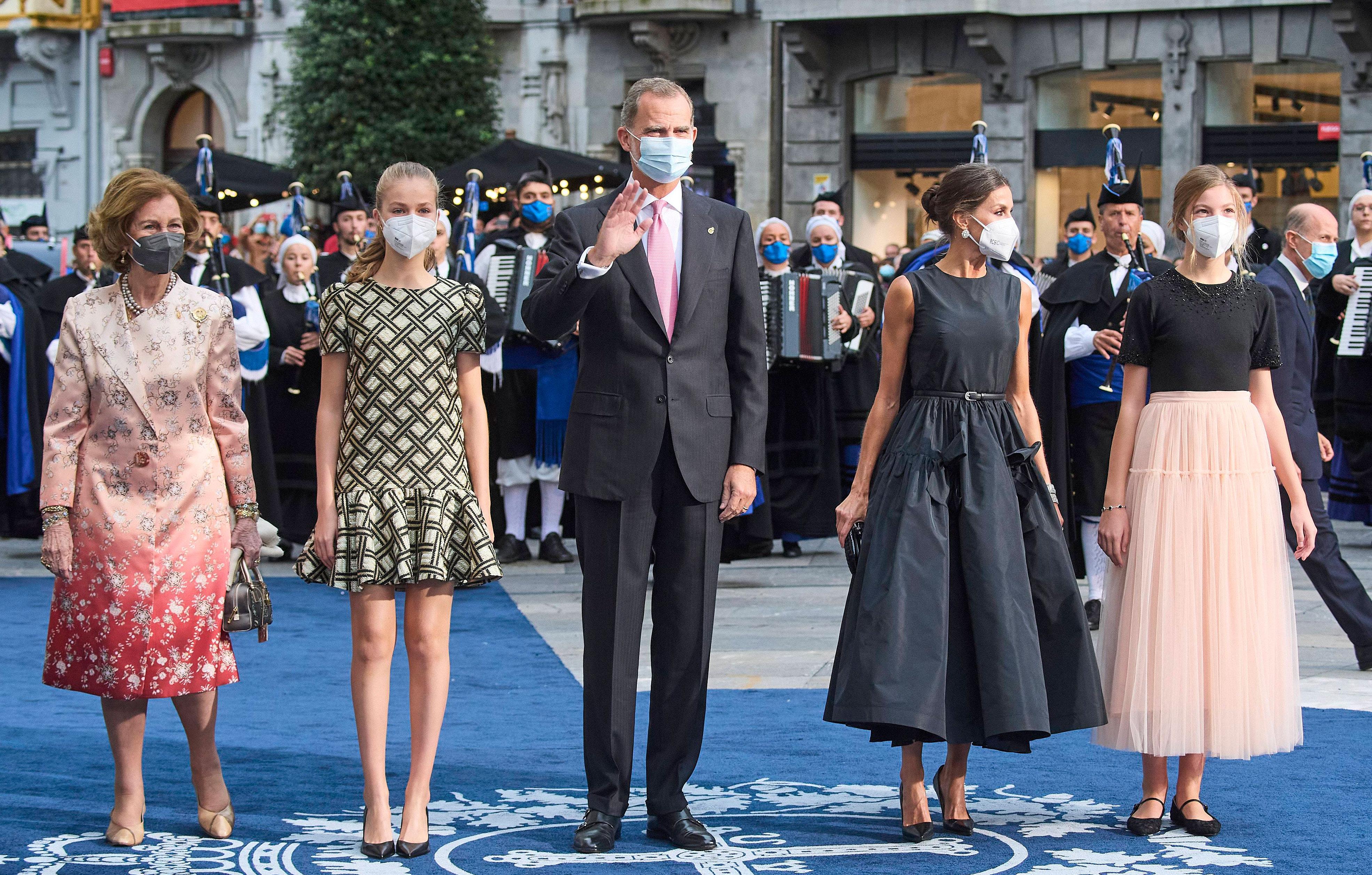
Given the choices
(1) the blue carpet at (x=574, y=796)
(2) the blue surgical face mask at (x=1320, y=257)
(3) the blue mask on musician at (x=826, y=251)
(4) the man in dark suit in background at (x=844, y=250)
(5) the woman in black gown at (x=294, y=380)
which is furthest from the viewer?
(4) the man in dark suit in background at (x=844, y=250)

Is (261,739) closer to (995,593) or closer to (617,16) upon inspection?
(995,593)

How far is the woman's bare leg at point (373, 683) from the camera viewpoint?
17.3 feet

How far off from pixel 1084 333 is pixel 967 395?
146 inches

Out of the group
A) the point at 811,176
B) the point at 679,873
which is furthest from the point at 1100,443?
the point at 811,176

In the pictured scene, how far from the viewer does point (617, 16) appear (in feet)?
88.8

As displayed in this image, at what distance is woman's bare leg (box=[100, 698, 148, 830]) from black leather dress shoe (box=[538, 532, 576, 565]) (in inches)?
249

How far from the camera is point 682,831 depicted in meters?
5.33

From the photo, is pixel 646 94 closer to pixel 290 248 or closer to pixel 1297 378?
pixel 1297 378

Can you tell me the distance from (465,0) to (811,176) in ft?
18.3

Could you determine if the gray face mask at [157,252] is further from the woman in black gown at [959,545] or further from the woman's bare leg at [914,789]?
the woman's bare leg at [914,789]

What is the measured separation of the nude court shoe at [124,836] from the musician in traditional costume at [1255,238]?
6158 mm

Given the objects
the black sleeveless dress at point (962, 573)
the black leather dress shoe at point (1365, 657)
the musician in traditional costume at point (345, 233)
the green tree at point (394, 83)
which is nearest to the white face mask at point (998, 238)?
the black sleeveless dress at point (962, 573)

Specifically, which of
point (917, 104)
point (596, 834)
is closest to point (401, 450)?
point (596, 834)

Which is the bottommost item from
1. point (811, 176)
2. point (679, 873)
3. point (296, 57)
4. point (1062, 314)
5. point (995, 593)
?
point (679, 873)
